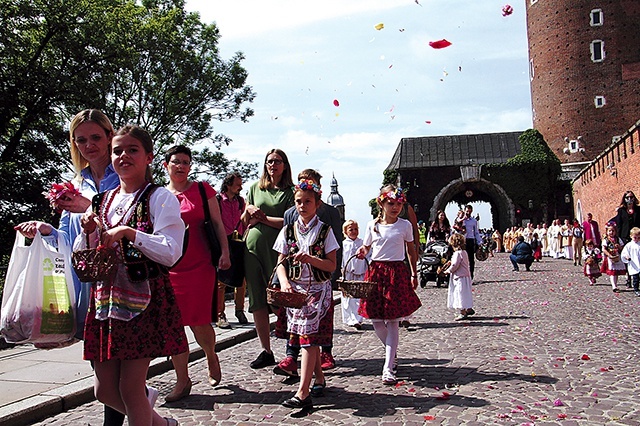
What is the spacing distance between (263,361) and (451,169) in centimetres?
5175

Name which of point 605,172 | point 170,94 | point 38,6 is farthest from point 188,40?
point 605,172

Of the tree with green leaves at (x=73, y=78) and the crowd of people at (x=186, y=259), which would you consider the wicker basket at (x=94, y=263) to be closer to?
the crowd of people at (x=186, y=259)

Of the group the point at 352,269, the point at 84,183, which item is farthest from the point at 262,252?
the point at 352,269

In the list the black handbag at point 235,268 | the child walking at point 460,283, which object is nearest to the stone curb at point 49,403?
the black handbag at point 235,268

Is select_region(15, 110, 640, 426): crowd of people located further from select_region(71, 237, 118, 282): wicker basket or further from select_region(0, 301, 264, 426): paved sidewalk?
select_region(0, 301, 264, 426): paved sidewalk

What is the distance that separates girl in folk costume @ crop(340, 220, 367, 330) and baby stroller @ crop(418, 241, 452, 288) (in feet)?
20.7

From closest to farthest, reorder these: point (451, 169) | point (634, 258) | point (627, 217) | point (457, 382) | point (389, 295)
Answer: point (457, 382)
point (389, 295)
point (634, 258)
point (627, 217)
point (451, 169)

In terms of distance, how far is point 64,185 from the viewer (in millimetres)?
3379

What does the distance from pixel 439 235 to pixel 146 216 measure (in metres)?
14.3

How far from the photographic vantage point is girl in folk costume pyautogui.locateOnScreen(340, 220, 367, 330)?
9.62 m

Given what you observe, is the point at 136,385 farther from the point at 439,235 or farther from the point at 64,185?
the point at 439,235

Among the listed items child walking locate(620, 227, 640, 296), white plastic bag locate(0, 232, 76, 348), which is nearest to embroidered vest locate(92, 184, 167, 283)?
white plastic bag locate(0, 232, 76, 348)

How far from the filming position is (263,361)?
6.33m

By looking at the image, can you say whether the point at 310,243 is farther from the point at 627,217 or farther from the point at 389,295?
the point at 627,217
